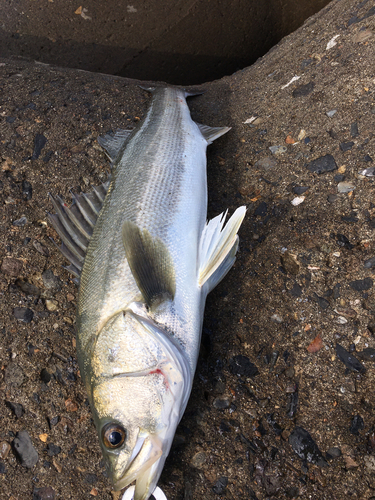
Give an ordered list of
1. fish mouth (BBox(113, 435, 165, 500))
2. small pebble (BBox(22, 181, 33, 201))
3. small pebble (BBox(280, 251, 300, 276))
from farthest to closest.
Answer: small pebble (BBox(22, 181, 33, 201)) < small pebble (BBox(280, 251, 300, 276)) < fish mouth (BBox(113, 435, 165, 500))

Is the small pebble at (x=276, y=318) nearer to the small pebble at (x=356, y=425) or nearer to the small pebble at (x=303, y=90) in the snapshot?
the small pebble at (x=356, y=425)

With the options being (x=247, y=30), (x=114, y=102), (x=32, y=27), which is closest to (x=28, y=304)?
(x=114, y=102)

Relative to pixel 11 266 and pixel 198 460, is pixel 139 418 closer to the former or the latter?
pixel 198 460

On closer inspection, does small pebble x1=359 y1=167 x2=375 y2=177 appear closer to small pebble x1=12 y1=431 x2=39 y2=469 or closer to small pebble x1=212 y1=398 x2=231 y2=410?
small pebble x1=212 y1=398 x2=231 y2=410

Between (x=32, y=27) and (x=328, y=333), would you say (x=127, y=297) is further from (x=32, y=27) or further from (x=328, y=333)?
(x=32, y=27)

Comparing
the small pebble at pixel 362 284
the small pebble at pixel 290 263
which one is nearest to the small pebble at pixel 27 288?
the small pebble at pixel 290 263

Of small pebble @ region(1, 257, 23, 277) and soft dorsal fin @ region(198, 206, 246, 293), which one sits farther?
small pebble @ region(1, 257, 23, 277)

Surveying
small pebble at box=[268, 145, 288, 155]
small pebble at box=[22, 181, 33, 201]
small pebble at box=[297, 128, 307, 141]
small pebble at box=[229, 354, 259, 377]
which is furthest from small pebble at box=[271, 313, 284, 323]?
small pebble at box=[22, 181, 33, 201]
